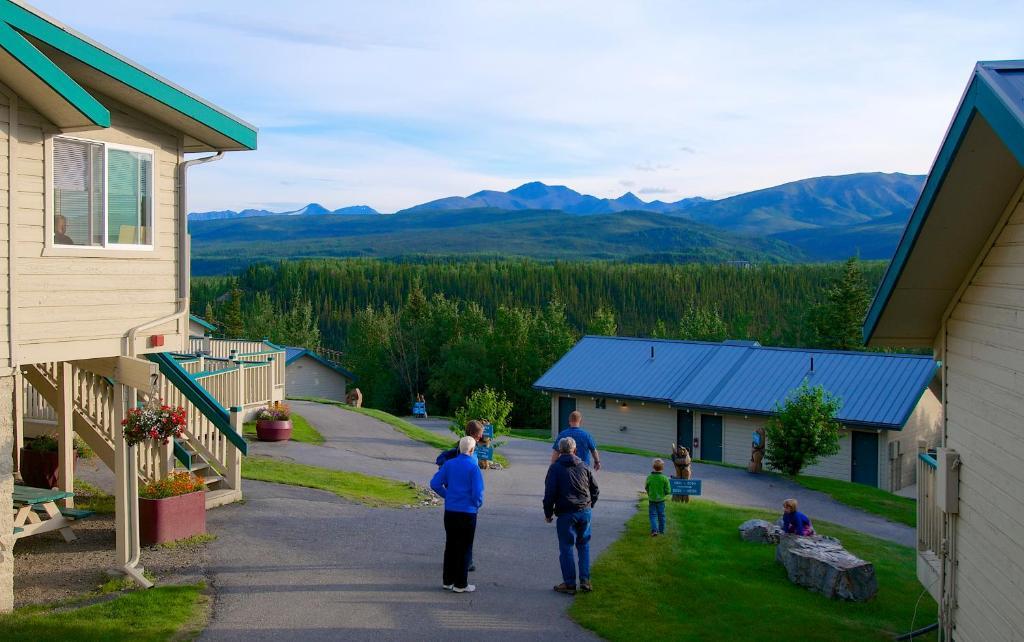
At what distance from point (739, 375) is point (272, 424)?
17.9 m

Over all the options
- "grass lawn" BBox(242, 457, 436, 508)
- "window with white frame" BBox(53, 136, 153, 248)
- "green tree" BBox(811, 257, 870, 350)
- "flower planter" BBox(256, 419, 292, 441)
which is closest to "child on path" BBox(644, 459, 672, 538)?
"grass lawn" BBox(242, 457, 436, 508)

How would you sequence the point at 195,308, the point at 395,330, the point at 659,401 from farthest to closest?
1. the point at 195,308
2. the point at 395,330
3. the point at 659,401

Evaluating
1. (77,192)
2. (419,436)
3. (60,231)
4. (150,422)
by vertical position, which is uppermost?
(77,192)

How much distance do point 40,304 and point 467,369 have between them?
4920 centimetres

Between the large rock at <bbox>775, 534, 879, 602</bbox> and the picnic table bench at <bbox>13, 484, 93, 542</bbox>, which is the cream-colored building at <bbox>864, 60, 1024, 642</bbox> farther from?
the picnic table bench at <bbox>13, 484, 93, 542</bbox>

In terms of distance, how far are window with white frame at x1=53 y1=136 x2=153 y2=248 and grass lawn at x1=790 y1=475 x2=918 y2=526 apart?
1694 centimetres

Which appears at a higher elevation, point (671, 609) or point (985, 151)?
point (985, 151)

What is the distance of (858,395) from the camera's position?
29.4m

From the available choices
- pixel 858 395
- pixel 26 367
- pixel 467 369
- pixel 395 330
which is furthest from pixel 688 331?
pixel 26 367

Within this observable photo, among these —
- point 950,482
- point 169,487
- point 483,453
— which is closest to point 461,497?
point 169,487

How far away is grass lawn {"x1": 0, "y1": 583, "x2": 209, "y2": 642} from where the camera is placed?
27.6 ft

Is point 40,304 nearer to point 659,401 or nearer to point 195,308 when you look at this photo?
point 659,401

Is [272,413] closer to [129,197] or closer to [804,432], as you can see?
[129,197]

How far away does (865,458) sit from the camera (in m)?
28.5
